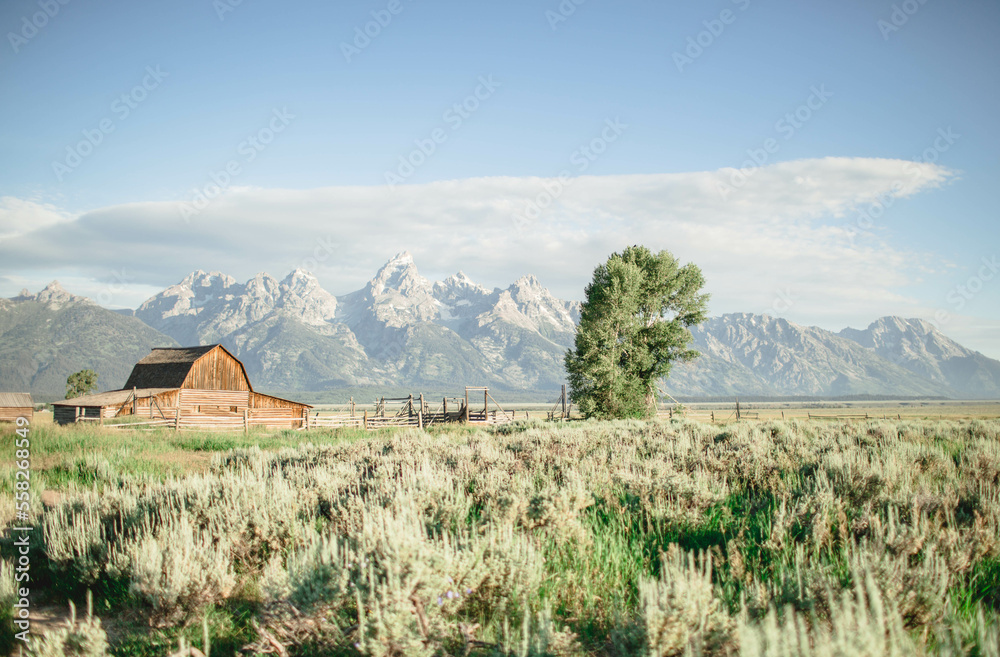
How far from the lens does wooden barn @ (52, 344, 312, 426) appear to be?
3856cm

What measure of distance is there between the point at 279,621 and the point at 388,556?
0.88m

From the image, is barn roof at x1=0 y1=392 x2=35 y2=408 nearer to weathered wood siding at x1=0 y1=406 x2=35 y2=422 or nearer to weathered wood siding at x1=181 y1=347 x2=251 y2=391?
weathered wood siding at x1=0 y1=406 x2=35 y2=422

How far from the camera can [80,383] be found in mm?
76812

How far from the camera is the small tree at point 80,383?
75.5 meters

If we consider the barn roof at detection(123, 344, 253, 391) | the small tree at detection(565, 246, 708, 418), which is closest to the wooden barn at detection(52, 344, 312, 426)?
the barn roof at detection(123, 344, 253, 391)

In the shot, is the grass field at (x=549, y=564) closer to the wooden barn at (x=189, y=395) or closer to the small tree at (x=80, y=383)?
the wooden barn at (x=189, y=395)

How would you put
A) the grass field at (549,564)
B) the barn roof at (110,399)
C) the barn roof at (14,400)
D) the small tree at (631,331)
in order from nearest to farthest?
the grass field at (549,564), the small tree at (631,331), the barn roof at (110,399), the barn roof at (14,400)

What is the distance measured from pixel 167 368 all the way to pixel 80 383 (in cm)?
4855

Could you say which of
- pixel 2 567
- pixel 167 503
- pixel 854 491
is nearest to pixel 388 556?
pixel 2 567

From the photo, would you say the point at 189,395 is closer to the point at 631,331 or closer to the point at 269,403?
the point at 269,403

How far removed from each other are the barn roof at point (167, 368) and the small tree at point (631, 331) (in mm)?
30424

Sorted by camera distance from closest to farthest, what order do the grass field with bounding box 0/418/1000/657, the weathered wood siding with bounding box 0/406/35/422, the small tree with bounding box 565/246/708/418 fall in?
the grass field with bounding box 0/418/1000/657
the small tree with bounding box 565/246/708/418
the weathered wood siding with bounding box 0/406/35/422

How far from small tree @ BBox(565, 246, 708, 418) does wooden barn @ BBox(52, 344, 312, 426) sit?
25718 millimetres

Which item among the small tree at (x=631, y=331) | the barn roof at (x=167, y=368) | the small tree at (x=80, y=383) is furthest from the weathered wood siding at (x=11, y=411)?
the small tree at (x=631, y=331)
